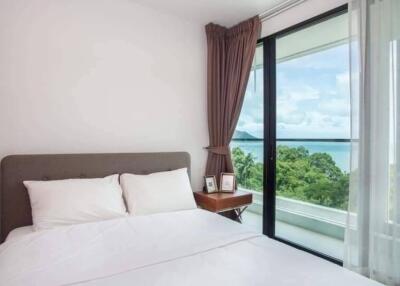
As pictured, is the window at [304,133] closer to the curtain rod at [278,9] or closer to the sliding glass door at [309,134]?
the sliding glass door at [309,134]

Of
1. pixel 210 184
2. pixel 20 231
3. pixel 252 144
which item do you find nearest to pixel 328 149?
pixel 252 144

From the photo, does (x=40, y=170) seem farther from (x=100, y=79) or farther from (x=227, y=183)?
(x=227, y=183)

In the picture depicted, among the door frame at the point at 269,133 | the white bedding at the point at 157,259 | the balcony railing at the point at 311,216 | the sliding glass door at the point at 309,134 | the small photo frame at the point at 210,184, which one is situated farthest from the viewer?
the small photo frame at the point at 210,184

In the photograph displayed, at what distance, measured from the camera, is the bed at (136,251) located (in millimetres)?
1240

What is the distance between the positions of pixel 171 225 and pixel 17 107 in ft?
5.26

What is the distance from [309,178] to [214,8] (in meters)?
2.05

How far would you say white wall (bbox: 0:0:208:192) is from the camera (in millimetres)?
2166

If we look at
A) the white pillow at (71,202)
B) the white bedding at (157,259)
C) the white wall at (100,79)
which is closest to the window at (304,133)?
the white wall at (100,79)

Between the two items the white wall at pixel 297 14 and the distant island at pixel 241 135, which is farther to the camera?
the distant island at pixel 241 135

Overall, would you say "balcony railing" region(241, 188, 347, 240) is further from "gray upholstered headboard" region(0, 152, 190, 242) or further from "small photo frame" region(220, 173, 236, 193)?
"gray upholstered headboard" region(0, 152, 190, 242)

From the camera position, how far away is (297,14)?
259 cm

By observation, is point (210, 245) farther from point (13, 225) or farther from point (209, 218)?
point (13, 225)

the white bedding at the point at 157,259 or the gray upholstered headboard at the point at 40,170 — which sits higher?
the gray upholstered headboard at the point at 40,170

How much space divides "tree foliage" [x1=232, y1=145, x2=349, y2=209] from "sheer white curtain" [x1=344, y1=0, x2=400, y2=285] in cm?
41
